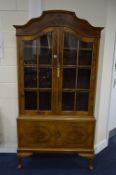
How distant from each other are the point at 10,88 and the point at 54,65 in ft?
2.56

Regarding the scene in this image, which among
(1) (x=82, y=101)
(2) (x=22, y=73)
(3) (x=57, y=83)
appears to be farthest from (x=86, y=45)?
(2) (x=22, y=73)

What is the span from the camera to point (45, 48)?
2.22 meters

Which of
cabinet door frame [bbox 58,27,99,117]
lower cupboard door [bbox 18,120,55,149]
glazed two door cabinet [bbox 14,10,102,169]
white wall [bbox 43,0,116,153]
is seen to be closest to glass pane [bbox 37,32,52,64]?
glazed two door cabinet [bbox 14,10,102,169]

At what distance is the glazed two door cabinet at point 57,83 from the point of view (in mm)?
2158

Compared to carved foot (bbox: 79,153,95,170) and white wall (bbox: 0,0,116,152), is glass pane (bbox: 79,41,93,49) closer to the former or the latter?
white wall (bbox: 0,0,116,152)

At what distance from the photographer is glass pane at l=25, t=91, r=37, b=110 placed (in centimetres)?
235

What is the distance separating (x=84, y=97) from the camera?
93.8 inches

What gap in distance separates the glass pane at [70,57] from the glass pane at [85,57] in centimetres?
6

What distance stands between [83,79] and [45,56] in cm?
53

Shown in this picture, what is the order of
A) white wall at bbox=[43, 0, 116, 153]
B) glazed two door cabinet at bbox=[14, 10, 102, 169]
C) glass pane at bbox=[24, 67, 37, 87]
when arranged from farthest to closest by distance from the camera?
white wall at bbox=[43, 0, 116, 153]
glass pane at bbox=[24, 67, 37, 87]
glazed two door cabinet at bbox=[14, 10, 102, 169]

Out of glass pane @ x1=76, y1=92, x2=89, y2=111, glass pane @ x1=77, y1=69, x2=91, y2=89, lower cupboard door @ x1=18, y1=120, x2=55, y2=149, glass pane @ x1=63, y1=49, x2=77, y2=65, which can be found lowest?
lower cupboard door @ x1=18, y1=120, x2=55, y2=149

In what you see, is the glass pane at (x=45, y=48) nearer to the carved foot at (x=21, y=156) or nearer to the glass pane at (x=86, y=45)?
the glass pane at (x=86, y=45)

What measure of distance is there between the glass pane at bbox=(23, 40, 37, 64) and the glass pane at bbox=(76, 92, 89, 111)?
68 cm

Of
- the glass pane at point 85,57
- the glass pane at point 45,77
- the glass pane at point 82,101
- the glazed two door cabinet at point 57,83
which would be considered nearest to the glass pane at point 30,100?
the glazed two door cabinet at point 57,83
